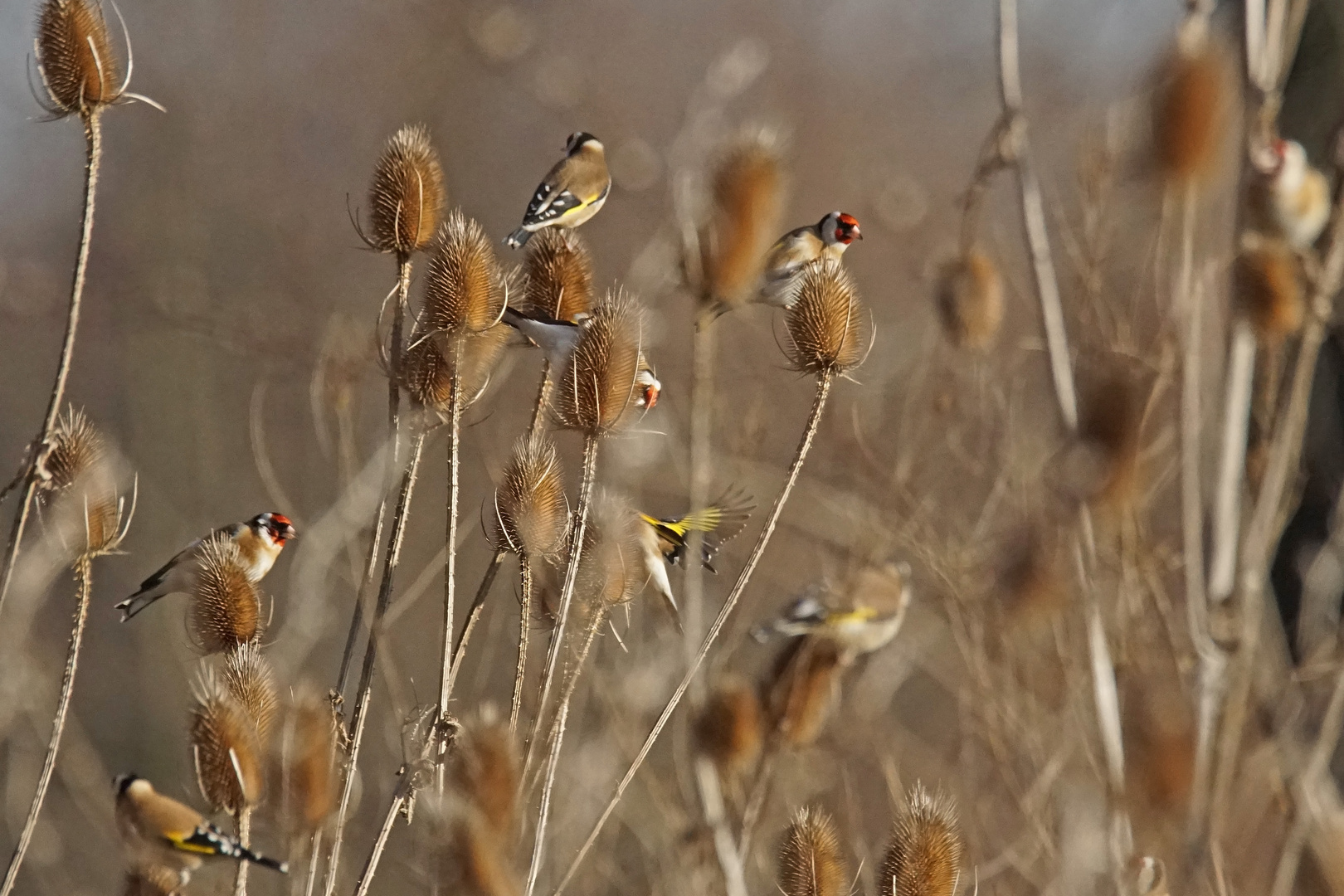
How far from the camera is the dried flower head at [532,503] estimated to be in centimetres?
223

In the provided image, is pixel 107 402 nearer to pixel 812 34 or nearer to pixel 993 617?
pixel 812 34

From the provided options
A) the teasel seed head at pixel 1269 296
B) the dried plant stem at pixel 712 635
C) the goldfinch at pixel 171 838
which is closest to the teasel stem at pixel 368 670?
the goldfinch at pixel 171 838

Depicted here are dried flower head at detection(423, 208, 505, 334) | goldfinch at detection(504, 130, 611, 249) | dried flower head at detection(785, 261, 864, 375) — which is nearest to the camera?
dried flower head at detection(423, 208, 505, 334)

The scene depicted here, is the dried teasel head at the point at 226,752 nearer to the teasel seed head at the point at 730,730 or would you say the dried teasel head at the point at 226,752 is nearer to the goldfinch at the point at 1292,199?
the teasel seed head at the point at 730,730

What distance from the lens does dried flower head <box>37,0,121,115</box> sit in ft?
8.05

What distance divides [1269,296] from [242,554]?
2191 millimetres

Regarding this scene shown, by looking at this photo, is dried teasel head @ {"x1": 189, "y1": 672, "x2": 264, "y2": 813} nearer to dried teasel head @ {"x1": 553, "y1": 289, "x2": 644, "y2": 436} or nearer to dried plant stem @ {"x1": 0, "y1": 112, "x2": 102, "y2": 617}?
dried plant stem @ {"x1": 0, "y1": 112, "x2": 102, "y2": 617}

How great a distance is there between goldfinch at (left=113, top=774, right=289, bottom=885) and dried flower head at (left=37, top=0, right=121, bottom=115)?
131 cm

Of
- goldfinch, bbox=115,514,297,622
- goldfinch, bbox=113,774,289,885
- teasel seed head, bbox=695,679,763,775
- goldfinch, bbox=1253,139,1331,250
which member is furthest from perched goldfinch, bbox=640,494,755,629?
goldfinch, bbox=1253,139,1331,250

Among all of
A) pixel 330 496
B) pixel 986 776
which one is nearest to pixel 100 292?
pixel 330 496

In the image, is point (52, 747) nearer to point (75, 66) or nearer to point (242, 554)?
point (242, 554)

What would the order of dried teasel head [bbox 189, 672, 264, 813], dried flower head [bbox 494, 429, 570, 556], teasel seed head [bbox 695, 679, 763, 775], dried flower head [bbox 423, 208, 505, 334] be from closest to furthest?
dried teasel head [bbox 189, 672, 264, 813] < dried flower head [bbox 494, 429, 570, 556] < dried flower head [bbox 423, 208, 505, 334] < teasel seed head [bbox 695, 679, 763, 775]

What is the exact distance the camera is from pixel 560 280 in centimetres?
275

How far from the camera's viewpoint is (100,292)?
11.7 m
